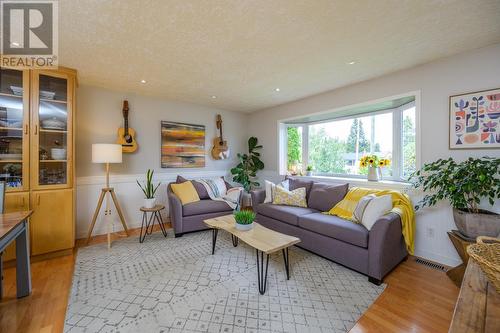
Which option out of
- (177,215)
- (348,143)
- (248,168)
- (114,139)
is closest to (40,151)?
(114,139)

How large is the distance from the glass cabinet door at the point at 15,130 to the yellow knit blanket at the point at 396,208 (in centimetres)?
392

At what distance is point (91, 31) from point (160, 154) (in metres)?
2.41

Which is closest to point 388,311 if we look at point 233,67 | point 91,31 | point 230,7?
point 230,7

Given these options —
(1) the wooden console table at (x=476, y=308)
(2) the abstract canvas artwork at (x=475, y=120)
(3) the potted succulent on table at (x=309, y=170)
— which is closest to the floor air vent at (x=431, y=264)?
(2) the abstract canvas artwork at (x=475, y=120)

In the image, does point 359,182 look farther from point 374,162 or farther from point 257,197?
point 257,197

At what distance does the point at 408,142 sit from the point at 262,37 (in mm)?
2621

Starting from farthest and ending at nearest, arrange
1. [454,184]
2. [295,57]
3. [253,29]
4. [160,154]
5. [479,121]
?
[160,154], [295,57], [479,121], [454,184], [253,29]

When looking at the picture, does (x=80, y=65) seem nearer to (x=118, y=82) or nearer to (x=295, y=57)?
(x=118, y=82)

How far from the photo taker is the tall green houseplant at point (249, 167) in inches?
187

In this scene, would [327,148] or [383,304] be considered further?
[327,148]

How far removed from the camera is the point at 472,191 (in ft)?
6.68

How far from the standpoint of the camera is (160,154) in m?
4.11

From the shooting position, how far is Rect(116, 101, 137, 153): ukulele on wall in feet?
11.9

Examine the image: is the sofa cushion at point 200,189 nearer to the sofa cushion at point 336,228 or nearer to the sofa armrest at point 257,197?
the sofa armrest at point 257,197
